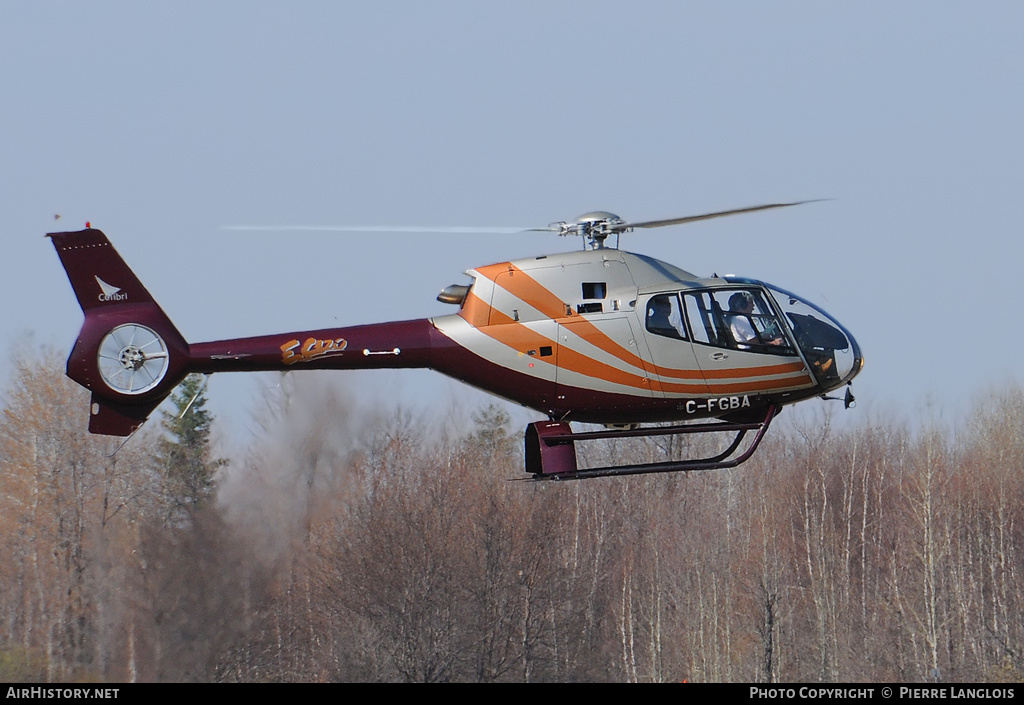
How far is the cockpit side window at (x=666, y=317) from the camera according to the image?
17516 mm

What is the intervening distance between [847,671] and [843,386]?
916 inches

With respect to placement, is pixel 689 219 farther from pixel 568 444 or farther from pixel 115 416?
pixel 115 416

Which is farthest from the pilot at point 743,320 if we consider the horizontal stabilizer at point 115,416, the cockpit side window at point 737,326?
the horizontal stabilizer at point 115,416

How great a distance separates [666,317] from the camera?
1756cm

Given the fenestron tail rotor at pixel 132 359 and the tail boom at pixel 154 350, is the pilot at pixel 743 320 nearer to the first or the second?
the tail boom at pixel 154 350

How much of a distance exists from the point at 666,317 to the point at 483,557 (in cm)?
2113

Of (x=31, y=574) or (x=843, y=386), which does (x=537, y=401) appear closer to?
(x=843, y=386)

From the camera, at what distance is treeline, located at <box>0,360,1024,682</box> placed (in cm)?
2764

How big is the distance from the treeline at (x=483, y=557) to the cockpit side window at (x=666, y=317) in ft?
38.3

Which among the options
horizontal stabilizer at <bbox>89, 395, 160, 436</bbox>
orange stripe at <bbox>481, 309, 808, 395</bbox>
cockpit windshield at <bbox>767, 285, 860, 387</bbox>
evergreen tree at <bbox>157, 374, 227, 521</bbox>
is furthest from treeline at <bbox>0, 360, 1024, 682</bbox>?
cockpit windshield at <bbox>767, 285, 860, 387</bbox>

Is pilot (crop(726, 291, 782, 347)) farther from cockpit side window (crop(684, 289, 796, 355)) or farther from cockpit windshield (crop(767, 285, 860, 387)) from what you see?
cockpit windshield (crop(767, 285, 860, 387))

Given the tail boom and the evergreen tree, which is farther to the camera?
the evergreen tree

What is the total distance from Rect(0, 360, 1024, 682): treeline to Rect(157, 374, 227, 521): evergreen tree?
132 mm

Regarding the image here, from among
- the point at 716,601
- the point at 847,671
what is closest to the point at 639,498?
the point at 716,601
